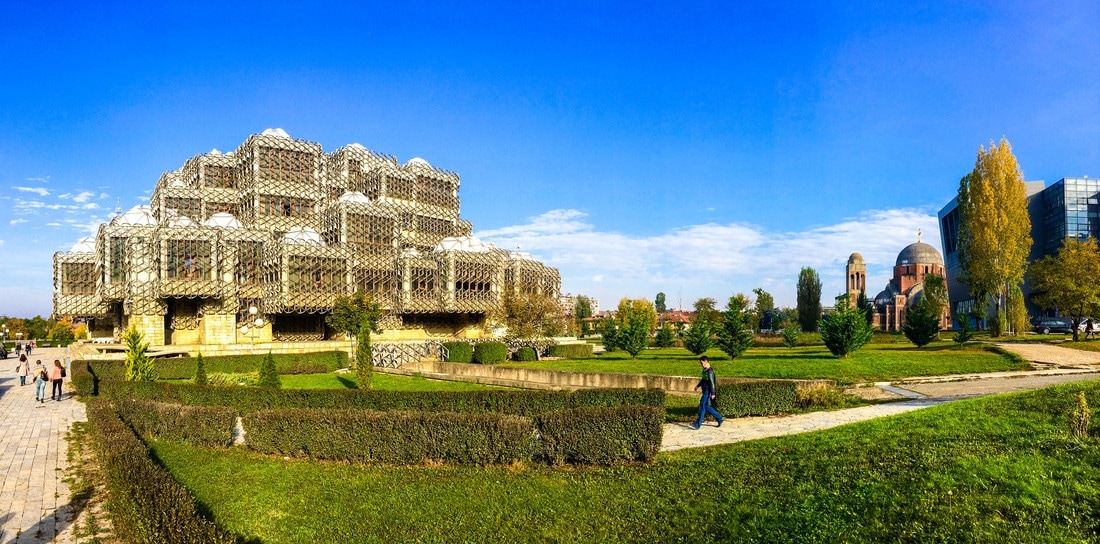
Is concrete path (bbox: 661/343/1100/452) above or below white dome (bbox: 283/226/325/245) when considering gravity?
below

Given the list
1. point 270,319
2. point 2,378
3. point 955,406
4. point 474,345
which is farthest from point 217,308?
point 955,406

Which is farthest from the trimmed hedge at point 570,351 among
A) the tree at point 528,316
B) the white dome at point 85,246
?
the white dome at point 85,246

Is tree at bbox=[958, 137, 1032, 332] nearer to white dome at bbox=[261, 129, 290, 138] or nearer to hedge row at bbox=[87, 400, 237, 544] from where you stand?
hedge row at bbox=[87, 400, 237, 544]

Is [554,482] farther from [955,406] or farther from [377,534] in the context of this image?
[955,406]

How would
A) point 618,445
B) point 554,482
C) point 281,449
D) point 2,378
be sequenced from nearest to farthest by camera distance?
1. point 554,482
2. point 618,445
3. point 281,449
4. point 2,378

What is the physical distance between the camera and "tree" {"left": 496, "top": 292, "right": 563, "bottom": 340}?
139 ft

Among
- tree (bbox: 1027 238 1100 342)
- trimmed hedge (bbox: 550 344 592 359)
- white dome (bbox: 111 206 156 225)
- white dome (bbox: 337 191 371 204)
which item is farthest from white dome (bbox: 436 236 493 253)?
tree (bbox: 1027 238 1100 342)

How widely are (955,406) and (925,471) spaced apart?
5.54 metres

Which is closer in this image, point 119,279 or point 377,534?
point 377,534

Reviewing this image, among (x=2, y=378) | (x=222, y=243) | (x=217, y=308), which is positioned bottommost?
(x=2, y=378)

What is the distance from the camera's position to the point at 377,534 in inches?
278

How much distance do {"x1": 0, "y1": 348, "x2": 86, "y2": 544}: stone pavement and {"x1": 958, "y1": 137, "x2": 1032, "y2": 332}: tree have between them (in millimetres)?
49423

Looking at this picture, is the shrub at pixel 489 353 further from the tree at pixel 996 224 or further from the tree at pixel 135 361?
the tree at pixel 996 224

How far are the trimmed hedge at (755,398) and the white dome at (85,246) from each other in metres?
61.6
